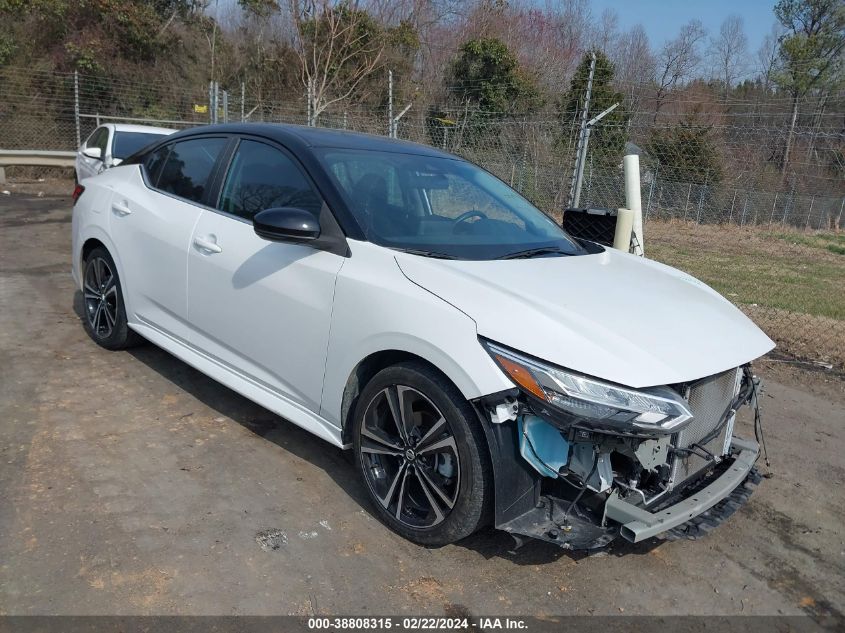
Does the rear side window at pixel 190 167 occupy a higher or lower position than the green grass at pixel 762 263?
higher

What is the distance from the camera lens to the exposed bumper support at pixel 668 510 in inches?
99.7

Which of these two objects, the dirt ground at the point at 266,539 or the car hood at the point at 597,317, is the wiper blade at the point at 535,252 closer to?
the car hood at the point at 597,317

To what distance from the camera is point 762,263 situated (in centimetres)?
1251

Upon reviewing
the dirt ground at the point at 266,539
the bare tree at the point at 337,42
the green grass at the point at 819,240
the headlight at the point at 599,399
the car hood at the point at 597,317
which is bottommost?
the dirt ground at the point at 266,539

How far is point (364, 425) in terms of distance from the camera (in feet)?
10.1

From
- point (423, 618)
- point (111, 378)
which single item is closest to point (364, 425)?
point (423, 618)

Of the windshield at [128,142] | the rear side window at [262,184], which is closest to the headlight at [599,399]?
the rear side window at [262,184]

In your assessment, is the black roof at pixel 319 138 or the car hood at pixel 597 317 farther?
the black roof at pixel 319 138

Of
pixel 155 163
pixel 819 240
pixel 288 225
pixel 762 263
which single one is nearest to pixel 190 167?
pixel 155 163

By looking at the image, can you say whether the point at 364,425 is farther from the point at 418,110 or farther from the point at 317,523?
the point at 418,110

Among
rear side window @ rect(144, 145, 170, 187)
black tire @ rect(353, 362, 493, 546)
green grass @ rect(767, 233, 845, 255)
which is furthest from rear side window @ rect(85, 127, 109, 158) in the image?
green grass @ rect(767, 233, 845, 255)

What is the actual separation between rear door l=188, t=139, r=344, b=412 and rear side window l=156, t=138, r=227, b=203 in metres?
0.23

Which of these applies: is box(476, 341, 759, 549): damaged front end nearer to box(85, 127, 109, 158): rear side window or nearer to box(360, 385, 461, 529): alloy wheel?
box(360, 385, 461, 529): alloy wheel

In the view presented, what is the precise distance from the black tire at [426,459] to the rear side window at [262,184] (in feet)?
3.35
